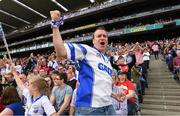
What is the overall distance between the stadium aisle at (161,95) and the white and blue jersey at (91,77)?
19.2 ft

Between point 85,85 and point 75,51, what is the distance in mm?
336

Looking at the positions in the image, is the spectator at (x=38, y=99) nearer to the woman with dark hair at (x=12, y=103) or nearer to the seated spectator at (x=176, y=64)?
the woman with dark hair at (x=12, y=103)

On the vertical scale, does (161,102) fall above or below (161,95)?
below

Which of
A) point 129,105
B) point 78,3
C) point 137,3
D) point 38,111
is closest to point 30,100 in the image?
point 38,111

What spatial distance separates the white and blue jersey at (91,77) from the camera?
3.05 m

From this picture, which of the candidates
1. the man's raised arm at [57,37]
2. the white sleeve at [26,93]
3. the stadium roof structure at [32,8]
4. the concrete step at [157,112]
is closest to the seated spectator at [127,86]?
the white sleeve at [26,93]

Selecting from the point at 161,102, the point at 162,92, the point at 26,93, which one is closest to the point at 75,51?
the point at 26,93

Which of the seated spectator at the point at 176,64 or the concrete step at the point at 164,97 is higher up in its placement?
the seated spectator at the point at 176,64

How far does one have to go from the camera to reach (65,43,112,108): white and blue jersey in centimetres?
305

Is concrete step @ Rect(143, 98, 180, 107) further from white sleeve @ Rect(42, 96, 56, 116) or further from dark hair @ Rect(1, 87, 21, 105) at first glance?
dark hair @ Rect(1, 87, 21, 105)

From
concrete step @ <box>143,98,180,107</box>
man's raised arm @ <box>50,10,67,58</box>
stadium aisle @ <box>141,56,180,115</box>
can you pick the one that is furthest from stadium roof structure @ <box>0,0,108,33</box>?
man's raised arm @ <box>50,10,67,58</box>

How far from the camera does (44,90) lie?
13.2 feet

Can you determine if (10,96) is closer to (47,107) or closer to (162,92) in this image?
(47,107)

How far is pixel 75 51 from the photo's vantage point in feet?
10.1
